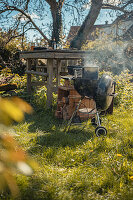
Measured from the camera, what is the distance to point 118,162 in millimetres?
2244

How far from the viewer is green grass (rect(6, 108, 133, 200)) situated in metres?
1.79

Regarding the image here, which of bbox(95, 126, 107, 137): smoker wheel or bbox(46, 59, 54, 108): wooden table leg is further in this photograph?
bbox(46, 59, 54, 108): wooden table leg

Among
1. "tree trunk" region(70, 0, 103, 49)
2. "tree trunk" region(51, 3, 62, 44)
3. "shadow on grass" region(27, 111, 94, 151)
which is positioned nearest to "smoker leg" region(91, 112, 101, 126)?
"shadow on grass" region(27, 111, 94, 151)

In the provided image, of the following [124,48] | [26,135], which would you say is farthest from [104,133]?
[124,48]

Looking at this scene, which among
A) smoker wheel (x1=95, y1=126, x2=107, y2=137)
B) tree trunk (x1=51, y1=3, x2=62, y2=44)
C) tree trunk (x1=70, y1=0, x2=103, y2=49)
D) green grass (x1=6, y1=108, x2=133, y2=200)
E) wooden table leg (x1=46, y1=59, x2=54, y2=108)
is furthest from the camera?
tree trunk (x1=51, y1=3, x2=62, y2=44)

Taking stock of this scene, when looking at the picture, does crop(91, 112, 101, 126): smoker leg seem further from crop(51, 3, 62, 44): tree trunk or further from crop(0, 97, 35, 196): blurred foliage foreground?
crop(51, 3, 62, 44): tree trunk

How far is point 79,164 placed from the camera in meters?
2.33

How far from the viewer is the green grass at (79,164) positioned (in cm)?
179

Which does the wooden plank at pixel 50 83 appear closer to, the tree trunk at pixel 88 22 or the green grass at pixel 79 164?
the green grass at pixel 79 164

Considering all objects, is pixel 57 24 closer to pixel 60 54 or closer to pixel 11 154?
pixel 60 54

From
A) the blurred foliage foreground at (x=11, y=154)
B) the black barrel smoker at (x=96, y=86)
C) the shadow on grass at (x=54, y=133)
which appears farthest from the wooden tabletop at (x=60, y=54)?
the blurred foliage foreground at (x=11, y=154)

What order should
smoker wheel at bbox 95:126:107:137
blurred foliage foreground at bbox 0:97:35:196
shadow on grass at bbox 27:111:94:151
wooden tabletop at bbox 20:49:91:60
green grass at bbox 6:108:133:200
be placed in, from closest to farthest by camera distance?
blurred foliage foreground at bbox 0:97:35:196 < green grass at bbox 6:108:133:200 < shadow on grass at bbox 27:111:94:151 < smoker wheel at bbox 95:126:107:137 < wooden tabletop at bbox 20:49:91:60

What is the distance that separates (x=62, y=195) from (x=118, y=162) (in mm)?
790

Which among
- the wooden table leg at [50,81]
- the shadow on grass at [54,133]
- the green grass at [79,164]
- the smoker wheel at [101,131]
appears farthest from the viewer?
the wooden table leg at [50,81]
